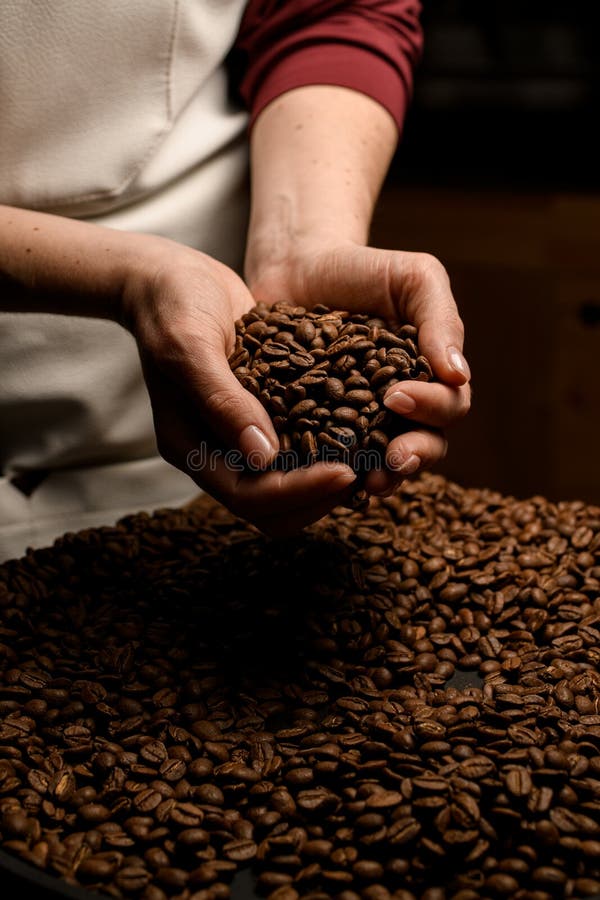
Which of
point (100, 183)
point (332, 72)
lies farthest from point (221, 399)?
point (332, 72)

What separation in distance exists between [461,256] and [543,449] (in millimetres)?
537

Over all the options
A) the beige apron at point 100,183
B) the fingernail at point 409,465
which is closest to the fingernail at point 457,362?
the fingernail at point 409,465

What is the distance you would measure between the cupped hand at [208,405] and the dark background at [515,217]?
136 centimetres

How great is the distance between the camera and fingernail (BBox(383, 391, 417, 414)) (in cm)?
105

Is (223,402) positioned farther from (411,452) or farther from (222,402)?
(411,452)

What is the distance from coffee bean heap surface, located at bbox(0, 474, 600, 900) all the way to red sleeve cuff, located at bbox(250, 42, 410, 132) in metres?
0.66

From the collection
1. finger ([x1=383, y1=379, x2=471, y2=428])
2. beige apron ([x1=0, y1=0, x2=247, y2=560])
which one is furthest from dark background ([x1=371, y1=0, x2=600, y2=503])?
finger ([x1=383, y1=379, x2=471, y2=428])

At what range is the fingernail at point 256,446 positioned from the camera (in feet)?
3.31

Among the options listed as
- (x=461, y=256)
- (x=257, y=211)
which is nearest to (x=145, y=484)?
(x=257, y=211)

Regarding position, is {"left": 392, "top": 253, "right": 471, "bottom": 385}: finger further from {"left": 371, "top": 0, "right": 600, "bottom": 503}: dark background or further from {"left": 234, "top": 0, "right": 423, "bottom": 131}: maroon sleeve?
{"left": 371, "top": 0, "right": 600, "bottom": 503}: dark background

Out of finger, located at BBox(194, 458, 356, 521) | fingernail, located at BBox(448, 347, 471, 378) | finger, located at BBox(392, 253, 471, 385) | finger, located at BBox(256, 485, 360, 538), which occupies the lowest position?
finger, located at BBox(256, 485, 360, 538)

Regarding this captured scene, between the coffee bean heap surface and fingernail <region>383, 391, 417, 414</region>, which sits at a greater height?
fingernail <region>383, 391, 417, 414</region>

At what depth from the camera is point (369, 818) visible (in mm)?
894

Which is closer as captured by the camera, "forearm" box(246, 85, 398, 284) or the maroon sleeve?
"forearm" box(246, 85, 398, 284)
